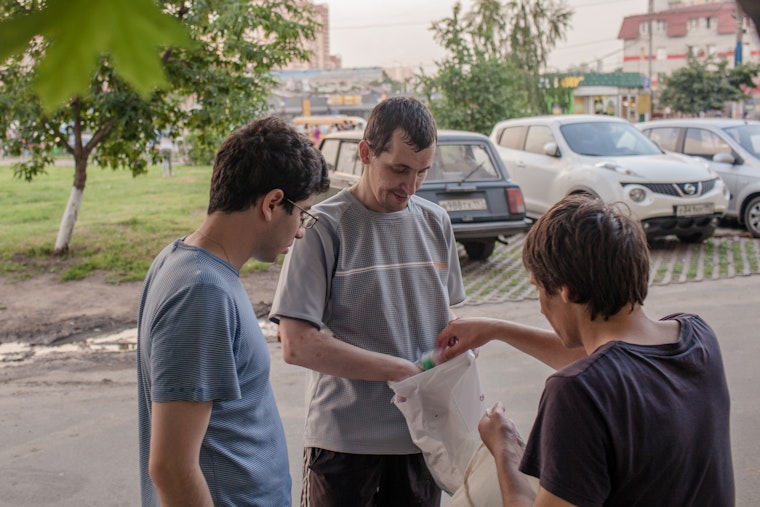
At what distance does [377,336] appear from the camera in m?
2.18

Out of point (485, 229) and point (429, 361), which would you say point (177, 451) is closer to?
point (429, 361)

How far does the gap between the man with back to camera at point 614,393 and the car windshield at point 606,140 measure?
8802 mm

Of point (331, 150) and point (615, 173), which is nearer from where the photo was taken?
point (331, 150)

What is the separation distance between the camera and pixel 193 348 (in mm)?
1528

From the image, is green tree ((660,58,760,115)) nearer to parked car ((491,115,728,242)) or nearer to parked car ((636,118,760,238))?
parked car ((636,118,760,238))

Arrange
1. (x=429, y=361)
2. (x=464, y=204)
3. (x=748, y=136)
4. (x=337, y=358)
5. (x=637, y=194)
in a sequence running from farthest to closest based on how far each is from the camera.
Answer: (x=748, y=136), (x=637, y=194), (x=464, y=204), (x=429, y=361), (x=337, y=358)

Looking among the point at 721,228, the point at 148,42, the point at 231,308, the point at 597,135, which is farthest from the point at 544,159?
the point at 148,42

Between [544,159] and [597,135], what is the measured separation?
2.50ft

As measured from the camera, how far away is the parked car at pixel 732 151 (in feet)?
34.0

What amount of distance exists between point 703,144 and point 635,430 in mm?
10689

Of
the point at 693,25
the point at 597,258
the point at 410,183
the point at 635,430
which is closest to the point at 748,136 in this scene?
the point at 410,183

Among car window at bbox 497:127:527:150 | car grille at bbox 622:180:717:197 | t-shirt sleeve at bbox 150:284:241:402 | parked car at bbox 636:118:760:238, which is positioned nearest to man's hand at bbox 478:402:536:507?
t-shirt sleeve at bbox 150:284:241:402

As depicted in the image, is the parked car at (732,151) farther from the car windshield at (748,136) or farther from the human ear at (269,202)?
the human ear at (269,202)

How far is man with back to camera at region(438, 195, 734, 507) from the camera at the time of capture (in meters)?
1.34
